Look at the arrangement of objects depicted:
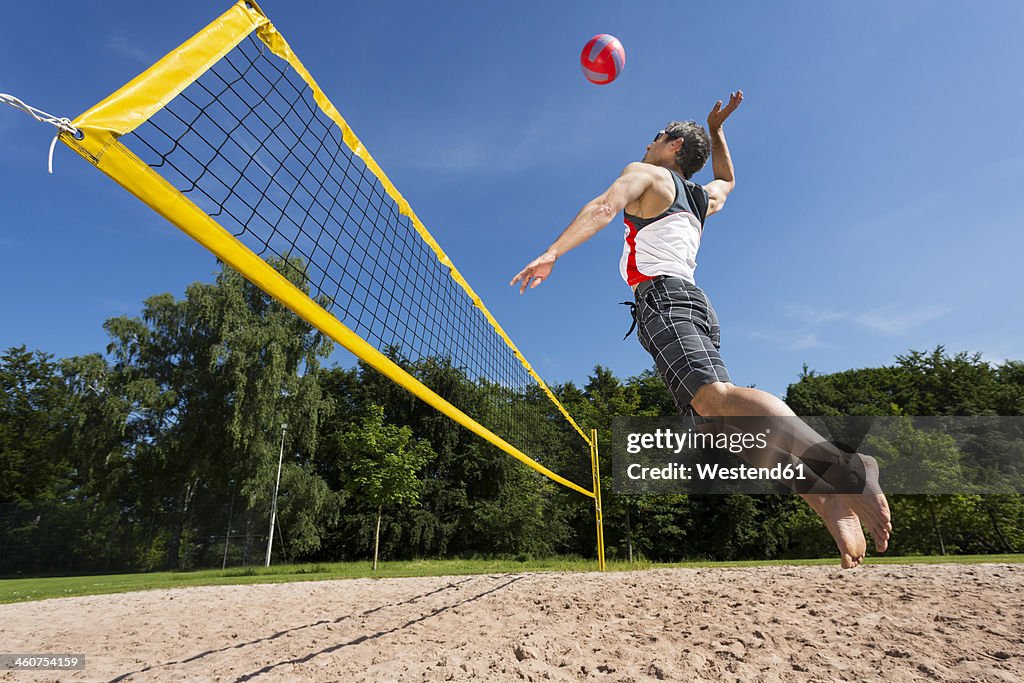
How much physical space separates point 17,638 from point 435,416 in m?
Answer: 18.0

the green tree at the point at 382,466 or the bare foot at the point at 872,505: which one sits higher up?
the green tree at the point at 382,466

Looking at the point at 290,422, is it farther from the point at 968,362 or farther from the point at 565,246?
the point at 968,362

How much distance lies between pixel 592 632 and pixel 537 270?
145 inches

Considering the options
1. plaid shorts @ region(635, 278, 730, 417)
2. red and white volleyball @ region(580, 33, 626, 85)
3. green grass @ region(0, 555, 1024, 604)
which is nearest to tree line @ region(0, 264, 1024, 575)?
green grass @ region(0, 555, 1024, 604)

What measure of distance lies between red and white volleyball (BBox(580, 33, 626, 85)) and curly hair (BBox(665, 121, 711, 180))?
1.22m

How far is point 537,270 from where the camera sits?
180 cm

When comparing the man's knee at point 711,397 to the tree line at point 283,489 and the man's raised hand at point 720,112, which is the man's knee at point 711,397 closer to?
the man's raised hand at point 720,112

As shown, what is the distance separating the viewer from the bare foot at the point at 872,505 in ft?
4.85

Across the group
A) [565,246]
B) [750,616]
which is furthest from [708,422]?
[750,616]

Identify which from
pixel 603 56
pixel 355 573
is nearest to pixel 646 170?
pixel 603 56

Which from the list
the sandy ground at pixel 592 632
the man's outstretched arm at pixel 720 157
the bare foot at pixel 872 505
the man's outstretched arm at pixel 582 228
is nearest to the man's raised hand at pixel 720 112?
the man's outstretched arm at pixel 720 157

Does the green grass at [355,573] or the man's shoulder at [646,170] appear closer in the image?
the man's shoulder at [646,170]

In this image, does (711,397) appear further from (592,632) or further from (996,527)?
(996,527)

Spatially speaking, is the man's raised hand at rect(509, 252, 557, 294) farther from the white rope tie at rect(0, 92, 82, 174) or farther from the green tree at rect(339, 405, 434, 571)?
the green tree at rect(339, 405, 434, 571)
